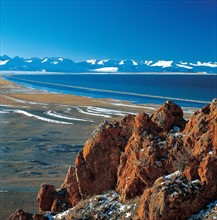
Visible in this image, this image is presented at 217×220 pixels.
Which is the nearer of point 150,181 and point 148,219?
point 148,219

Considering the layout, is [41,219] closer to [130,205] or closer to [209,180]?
[130,205]

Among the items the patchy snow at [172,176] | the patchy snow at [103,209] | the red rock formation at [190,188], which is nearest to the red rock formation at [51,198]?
the patchy snow at [103,209]

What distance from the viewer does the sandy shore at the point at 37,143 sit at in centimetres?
2652

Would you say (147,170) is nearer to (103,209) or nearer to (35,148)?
(103,209)

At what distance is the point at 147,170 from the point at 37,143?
1296 inches

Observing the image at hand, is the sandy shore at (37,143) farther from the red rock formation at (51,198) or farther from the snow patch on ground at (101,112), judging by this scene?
the red rock formation at (51,198)

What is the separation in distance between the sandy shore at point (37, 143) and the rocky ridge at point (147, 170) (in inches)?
291

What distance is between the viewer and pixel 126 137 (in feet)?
55.3

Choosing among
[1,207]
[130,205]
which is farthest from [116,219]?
[1,207]

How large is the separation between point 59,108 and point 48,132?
28.9 meters

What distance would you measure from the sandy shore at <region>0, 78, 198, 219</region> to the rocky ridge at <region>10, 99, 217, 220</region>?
291 inches

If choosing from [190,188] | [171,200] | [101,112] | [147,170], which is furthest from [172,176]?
[101,112]

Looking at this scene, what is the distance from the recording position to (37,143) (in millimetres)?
45156

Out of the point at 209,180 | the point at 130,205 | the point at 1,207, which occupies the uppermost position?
the point at 209,180
